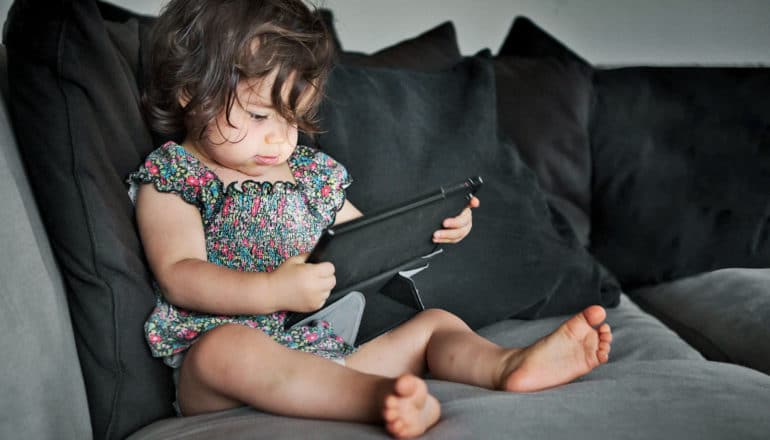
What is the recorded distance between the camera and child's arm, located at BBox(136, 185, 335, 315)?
1.09 m

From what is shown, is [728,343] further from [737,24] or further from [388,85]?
[737,24]

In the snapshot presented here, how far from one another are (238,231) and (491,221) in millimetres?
509

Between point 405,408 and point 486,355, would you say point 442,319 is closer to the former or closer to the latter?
point 486,355

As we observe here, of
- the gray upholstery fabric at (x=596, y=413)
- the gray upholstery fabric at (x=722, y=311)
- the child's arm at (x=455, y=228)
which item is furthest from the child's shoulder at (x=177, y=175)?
the gray upholstery fabric at (x=722, y=311)

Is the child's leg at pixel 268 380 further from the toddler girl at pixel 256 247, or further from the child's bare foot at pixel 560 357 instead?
the child's bare foot at pixel 560 357

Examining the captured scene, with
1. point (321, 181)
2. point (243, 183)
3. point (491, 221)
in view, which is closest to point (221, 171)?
point (243, 183)

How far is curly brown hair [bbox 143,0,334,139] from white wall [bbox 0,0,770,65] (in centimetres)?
134

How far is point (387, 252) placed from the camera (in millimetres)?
1164

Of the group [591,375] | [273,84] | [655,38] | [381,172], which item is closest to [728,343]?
[591,375]

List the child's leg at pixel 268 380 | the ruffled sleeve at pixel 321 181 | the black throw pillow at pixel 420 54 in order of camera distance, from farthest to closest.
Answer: the black throw pillow at pixel 420 54 < the ruffled sleeve at pixel 321 181 < the child's leg at pixel 268 380

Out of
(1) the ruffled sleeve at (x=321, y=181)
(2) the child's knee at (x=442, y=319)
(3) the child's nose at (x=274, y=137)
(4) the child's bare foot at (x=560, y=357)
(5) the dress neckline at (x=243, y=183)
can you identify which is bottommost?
(2) the child's knee at (x=442, y=319)

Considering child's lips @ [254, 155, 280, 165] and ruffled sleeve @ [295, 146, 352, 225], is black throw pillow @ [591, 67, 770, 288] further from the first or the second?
child's lips @ [254, 155, 280, 165]

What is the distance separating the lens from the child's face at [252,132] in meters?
1.18

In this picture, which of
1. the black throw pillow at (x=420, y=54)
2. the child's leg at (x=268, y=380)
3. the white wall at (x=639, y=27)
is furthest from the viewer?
the white wall at (x=639, y=27)
